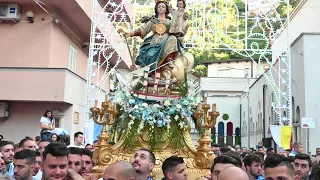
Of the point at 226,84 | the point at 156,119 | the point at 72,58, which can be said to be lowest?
the point at 156,119

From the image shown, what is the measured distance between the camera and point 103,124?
26.5ft

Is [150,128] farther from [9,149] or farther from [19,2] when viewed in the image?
[19,2]

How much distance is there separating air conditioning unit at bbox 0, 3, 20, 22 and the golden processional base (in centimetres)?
860

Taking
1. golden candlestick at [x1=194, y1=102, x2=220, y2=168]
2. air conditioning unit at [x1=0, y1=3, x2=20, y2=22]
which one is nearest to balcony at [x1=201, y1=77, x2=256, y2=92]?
air conditioning unit at [x1=0, y1=3, x2=20, y2=22]

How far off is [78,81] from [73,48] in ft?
7.33

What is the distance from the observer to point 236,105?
3406cm

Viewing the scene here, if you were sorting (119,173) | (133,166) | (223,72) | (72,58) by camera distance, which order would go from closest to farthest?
(119,173) → (133,166) → (72,58) → (223,72)

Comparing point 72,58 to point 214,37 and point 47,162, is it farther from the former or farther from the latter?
point 47,162

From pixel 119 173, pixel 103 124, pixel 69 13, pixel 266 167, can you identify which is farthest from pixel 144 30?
pixel 69 13

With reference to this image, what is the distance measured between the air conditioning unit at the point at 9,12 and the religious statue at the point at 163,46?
7319 mm

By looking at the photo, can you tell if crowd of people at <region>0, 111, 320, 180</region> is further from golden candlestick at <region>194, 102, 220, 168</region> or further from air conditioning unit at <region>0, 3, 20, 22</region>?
air conditioning unit at <region>0, 3, 20, 22</region>

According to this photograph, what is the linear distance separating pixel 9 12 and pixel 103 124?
29.5 feet

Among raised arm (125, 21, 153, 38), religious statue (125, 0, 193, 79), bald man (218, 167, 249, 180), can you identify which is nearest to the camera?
bald man (218, 167, 249, 180)

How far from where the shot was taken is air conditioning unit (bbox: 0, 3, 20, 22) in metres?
15.1
